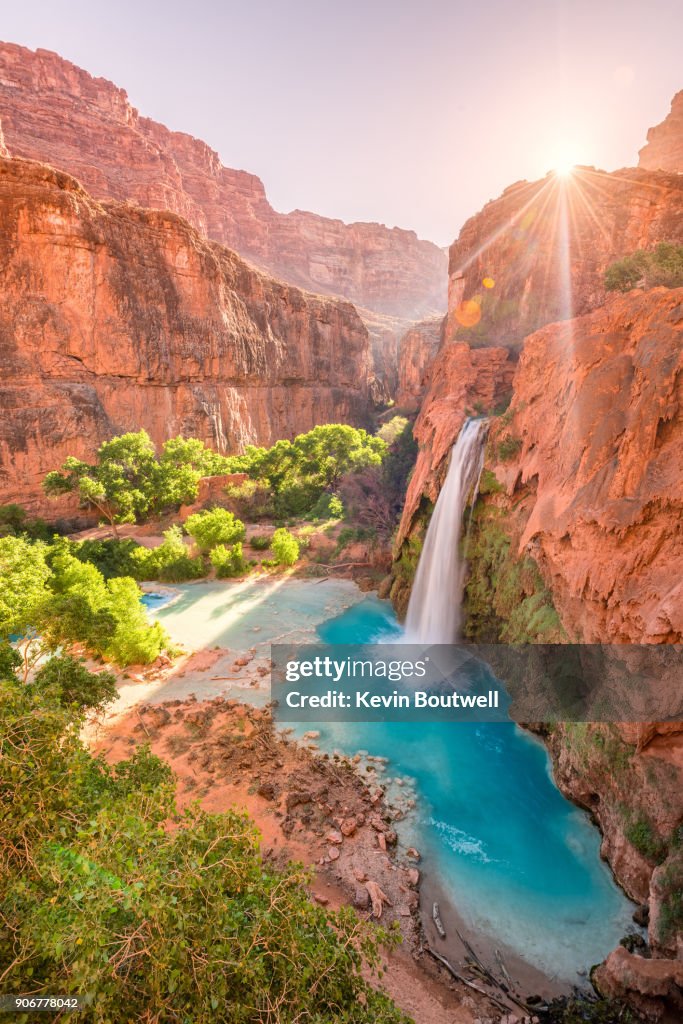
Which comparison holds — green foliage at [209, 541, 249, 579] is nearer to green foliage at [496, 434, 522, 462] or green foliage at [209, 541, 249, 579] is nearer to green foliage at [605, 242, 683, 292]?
green foliage at [496, 434, 522, 462]

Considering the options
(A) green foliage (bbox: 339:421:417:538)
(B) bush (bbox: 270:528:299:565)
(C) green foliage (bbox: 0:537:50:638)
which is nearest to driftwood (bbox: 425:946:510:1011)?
(C) green foliage (bbox: 0:537:50:638)

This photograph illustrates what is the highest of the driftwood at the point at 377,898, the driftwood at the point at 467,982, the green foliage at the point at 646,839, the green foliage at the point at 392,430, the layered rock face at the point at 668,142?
the layered rock face at the point at 668,142

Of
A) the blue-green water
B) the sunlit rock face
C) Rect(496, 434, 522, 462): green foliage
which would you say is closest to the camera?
the blue-green water

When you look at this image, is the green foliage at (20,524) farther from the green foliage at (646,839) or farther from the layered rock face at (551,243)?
the layered rock face at (551,243)

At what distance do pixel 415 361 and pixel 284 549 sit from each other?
40685mm

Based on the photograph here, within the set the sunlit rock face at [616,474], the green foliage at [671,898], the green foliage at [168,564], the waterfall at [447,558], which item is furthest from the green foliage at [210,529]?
the green foliage at [671,898]

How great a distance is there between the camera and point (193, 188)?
269 ft

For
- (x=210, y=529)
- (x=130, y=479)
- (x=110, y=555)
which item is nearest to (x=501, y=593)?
(x=210, y=529)

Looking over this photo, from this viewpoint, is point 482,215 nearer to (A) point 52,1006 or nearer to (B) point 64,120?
(A) point 52,1006

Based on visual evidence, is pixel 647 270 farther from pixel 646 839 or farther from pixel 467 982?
pixel 467 982

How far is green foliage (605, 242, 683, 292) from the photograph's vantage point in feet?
48.8

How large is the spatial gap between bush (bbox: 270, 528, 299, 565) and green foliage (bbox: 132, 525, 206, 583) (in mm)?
4016

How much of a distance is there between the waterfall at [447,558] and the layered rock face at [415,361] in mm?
36515

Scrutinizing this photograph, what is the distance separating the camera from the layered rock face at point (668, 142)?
43438mm
